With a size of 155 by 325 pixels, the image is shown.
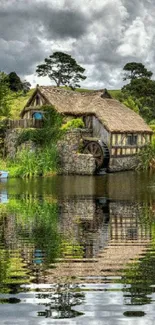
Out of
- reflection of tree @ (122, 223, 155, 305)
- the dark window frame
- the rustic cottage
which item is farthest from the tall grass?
reflection of tree @ (122, 223, 155, 305)

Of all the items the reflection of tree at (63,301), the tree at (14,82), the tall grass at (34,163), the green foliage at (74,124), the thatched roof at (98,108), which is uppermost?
the tree at (14,82)

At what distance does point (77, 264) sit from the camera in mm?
10406

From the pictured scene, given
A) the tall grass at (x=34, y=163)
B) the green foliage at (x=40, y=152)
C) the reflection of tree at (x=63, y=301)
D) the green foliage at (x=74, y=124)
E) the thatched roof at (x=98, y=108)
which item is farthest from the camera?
the thatched roof at (x=98, y=108)

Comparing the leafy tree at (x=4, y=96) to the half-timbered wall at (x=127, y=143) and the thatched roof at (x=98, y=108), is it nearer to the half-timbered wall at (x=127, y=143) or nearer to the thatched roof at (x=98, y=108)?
the thatched roof at (x=98, y=108)

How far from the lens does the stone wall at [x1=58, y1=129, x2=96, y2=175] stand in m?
45.2

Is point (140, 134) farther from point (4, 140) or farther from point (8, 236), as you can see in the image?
point (8, 236)

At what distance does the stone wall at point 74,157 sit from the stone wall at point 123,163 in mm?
3505

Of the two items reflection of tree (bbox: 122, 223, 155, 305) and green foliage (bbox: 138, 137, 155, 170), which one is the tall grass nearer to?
green foliage (bbox: 138, 137, 155, 170)

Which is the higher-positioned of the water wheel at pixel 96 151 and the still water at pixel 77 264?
the water wheel at pixel 96 151

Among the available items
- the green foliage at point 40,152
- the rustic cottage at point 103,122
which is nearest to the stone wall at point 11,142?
the green foliage at point 40,152

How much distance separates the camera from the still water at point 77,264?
7.28 metres

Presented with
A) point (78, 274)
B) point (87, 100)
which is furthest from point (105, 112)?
point (78, 274)

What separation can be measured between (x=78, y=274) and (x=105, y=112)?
42019 mm

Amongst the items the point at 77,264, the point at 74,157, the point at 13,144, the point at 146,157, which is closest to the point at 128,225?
the point at 77,264
